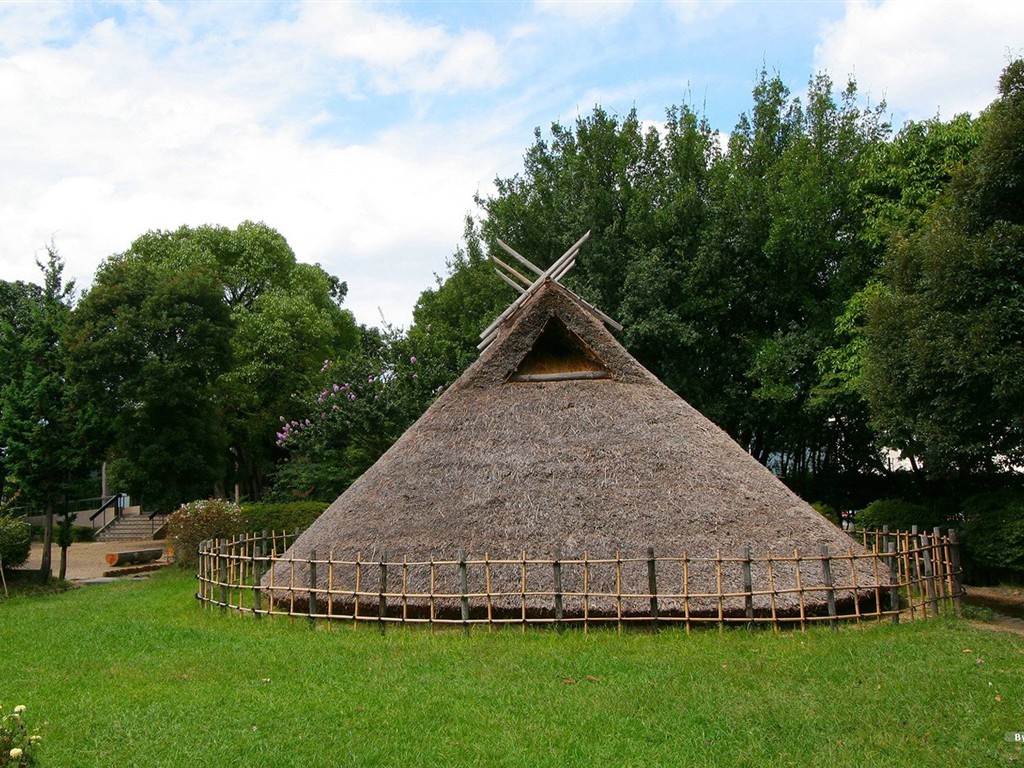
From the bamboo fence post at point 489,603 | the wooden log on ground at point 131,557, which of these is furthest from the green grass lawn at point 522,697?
the wooden log on ground at point 131,557

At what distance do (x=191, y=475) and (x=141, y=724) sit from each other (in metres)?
20.7

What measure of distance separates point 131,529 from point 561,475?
26.9m

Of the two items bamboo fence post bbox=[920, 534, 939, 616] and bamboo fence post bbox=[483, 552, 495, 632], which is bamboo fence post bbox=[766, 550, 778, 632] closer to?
bamboo fence post bbox=[920, 534, 939, 616]

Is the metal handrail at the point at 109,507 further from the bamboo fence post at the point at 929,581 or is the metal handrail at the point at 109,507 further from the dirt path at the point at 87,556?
the bamboo fence post at the point at 929,581

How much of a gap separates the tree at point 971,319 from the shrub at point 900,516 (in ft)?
10.3

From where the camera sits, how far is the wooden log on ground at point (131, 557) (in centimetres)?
2277

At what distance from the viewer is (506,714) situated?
22.6 ft

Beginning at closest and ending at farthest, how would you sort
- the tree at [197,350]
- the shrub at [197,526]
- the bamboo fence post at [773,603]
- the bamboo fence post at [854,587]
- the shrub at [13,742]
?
the shrub at [13,742] → the bamboo fence post at [773,603] → the bamboo fence post at [854,587] → the shrub at [197,526] → the tree at [197,350]

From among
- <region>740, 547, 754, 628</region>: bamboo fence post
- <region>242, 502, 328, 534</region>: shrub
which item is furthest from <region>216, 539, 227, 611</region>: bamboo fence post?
<region>242, 502, 328, 534</region>: shrub

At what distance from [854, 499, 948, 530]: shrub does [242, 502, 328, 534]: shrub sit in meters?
13.3

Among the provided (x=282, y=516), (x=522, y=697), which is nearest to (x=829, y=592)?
(x=522, y=697)

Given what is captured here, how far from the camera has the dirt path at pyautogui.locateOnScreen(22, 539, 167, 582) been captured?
74.8 feet

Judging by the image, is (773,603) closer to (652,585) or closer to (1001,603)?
(652,585)

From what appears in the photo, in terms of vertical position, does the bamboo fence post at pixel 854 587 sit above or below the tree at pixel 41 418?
below
